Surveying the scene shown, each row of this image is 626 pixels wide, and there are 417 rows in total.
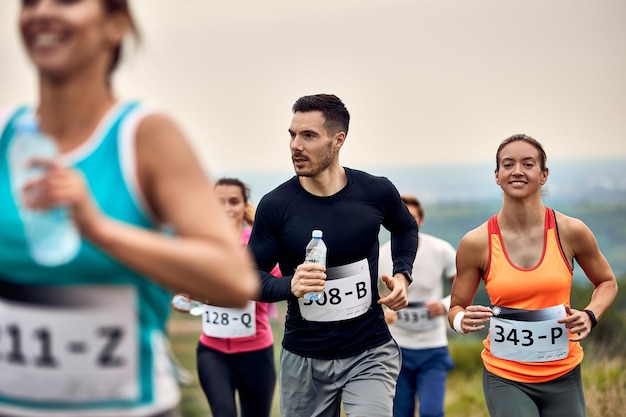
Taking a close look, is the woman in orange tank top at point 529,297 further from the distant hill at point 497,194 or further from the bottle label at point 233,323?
the distant hill at point 497,194

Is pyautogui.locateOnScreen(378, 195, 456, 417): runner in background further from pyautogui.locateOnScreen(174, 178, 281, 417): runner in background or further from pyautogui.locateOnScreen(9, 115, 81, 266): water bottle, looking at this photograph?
pyautogui.locateOnScreen(9, 115, 81, 266): water bottle

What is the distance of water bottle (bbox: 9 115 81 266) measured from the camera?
1.62 metres

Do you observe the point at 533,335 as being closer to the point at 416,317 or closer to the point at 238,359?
the point at 238,359

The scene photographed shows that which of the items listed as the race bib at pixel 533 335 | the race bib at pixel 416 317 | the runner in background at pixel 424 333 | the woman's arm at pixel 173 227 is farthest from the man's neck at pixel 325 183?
the woman's arm at pixel 173 227

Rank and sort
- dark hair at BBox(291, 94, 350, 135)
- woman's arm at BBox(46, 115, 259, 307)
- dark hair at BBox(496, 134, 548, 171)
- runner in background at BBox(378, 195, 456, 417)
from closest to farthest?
1. woman's arm at BBox(46, 115, 259, 307)
2. dark hair at BBox(496, 134, 548, 171)
3. dark hair at BBox(291, 94, 350, 135)
4. runner in background at BBox(378, 195, 456, 417)

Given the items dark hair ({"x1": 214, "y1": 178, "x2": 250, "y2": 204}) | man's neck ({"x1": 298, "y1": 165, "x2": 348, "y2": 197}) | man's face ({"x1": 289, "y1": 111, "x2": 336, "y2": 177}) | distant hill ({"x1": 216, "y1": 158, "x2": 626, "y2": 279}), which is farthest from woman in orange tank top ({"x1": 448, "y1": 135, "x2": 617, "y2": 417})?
distant hill ({"x1": 216, "y1": 158, "x2": 626, "y2": 279})

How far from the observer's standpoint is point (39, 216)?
165cm

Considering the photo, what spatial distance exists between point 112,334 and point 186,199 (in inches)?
13.8

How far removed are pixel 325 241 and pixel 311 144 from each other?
0.59 m

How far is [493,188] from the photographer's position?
986cm

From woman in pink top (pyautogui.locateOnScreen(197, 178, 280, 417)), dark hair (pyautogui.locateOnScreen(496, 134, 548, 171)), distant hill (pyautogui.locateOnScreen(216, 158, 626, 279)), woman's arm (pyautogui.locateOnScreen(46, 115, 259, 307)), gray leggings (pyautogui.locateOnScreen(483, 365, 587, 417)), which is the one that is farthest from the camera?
distant hill (pyautogui.locateOnScreen(216, 158, 626, 279))

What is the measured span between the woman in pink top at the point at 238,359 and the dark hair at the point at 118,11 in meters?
3.68

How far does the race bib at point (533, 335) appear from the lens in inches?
166

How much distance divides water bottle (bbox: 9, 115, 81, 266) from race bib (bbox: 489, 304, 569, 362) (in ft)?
9.66
